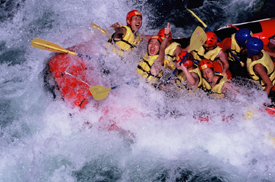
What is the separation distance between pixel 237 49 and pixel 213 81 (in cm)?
88

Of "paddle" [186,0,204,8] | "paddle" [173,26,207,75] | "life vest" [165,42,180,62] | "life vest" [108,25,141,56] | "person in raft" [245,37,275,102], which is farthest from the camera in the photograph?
"paddle" [186,0,204,8]

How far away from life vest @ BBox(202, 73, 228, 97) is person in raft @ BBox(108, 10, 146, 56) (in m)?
1.36

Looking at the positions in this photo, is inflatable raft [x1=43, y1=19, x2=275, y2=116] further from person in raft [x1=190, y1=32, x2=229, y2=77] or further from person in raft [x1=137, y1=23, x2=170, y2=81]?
person in raft [x1=137, y1=23, x2=170, y2=81]

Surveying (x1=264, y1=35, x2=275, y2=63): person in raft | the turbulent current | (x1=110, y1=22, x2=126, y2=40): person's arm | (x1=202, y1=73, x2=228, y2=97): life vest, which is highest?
(x1=264, y1=35, x2=275, y2=63): person in raft

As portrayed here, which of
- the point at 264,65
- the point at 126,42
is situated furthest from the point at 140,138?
the point at 264,65

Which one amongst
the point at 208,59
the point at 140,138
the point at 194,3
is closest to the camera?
the point at 140,138

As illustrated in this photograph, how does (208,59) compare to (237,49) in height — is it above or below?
below

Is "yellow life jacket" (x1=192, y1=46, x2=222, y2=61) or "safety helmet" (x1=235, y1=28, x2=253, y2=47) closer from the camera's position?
"safety helmet" (x1=235, y1=28, x2=253, y2=47)

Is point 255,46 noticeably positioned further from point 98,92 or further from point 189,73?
point 98,92

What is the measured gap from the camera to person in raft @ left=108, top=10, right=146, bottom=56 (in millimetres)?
3754

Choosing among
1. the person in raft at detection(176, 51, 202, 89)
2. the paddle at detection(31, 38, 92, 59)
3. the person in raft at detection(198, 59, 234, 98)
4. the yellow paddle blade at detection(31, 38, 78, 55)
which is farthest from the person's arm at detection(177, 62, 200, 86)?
the yellow paddle blade at detection(31, 38, 78, 55)

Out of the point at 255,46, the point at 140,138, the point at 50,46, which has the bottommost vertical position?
the point at 140,138

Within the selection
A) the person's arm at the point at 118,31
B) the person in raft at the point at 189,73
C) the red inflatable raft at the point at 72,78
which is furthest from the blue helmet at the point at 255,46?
the red inflatable raft at the point at 72,78

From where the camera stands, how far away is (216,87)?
10.8 ft
